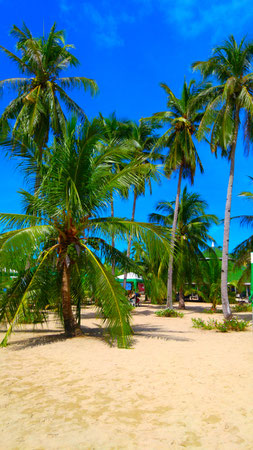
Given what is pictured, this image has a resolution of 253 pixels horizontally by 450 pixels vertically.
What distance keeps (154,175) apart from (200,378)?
5507 millimetres

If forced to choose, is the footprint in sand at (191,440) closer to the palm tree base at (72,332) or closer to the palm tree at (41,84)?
the palm tree base at (72,332)

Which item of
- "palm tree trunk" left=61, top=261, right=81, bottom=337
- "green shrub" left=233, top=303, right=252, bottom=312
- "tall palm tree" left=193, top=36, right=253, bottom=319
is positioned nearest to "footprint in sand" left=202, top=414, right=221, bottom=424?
"palm tree trunk" left=61, top=261, right=81, bottom=337

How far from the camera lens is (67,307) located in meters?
9.66

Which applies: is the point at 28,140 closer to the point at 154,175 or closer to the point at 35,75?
the point at 154,175

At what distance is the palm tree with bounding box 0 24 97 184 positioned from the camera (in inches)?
691

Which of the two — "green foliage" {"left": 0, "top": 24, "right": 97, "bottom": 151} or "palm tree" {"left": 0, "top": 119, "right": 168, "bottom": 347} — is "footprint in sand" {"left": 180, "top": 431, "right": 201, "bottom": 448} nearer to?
"palm tree" {"left": 0, "top": 119, "right": 168, "bottom": 347}

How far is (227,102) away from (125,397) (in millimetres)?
14379

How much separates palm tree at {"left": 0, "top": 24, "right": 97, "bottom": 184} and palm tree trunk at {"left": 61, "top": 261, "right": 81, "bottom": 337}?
10.3 m

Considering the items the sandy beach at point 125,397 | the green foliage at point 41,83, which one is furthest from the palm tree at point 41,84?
the sandy beach at point 125,397

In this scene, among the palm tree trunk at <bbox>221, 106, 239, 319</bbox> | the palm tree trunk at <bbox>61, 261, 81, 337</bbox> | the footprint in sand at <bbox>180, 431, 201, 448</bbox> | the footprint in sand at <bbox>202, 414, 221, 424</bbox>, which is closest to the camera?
the footprint in sand at <bbox>180, 431, 201, 448</bbox>

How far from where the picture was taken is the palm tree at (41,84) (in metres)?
17.5

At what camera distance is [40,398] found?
4.74 metres

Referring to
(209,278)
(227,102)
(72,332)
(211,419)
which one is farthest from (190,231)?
(211,419)

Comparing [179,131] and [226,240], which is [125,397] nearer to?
[226,240]
